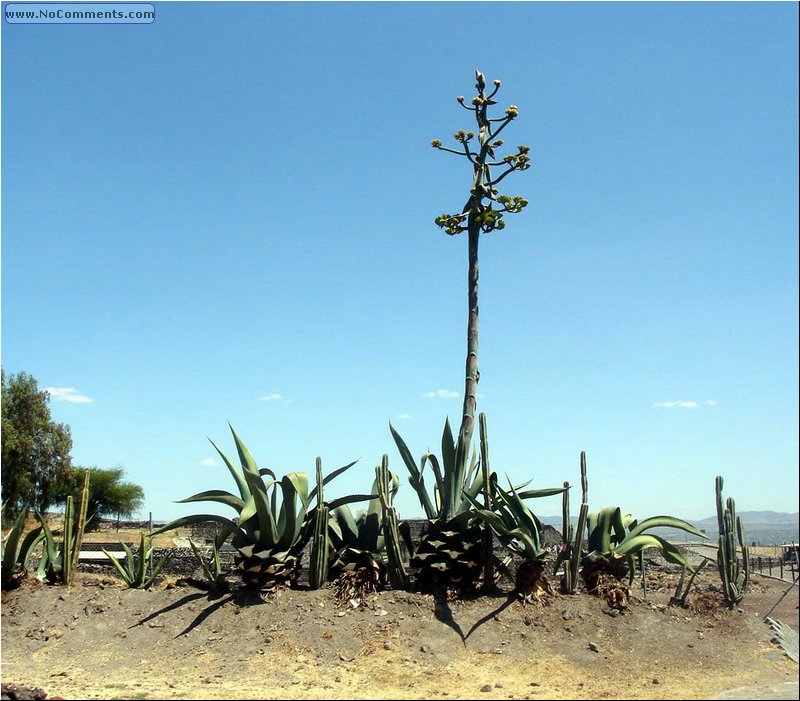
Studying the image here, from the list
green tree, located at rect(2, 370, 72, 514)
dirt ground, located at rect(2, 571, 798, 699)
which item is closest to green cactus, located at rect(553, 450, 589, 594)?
dirt ground, located at rect(2, 571, 798, 699)

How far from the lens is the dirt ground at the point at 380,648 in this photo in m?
7.30

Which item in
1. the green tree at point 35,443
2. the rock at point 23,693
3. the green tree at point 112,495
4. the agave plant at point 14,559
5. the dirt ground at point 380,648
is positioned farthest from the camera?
the green tree at point 112,495

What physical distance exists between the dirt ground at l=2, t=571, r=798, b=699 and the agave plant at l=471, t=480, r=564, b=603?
215mm

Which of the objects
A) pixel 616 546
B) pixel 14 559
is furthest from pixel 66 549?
pixel 616 546

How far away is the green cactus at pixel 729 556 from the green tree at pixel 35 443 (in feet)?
99.3

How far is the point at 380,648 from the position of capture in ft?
26.9

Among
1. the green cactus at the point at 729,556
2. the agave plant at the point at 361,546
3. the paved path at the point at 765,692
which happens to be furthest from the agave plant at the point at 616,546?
the agave plant at the point at 361,546

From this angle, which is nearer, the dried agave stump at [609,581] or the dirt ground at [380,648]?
the dirt ground at [380,648]

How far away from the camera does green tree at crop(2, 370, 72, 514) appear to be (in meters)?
32.5

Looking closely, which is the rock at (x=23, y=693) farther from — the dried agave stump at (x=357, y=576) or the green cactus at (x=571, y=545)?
the green cactus at (x=571, y=545)

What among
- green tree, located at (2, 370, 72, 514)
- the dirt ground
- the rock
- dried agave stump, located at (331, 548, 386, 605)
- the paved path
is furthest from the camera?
green tree, located at (2, 370, 72, 514)

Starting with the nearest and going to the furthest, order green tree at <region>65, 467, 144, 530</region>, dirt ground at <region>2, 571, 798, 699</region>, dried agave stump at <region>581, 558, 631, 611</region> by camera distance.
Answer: dirt ground at <region>2, 571, 798, 699</region> → dried agave stump at <region>581, 558, 631, 611</region> → green tree at <region>65, 467, 144, 530</region>

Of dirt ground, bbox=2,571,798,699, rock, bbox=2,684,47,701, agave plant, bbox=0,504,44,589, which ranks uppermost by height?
agave plant, bbox=0,504,44,589

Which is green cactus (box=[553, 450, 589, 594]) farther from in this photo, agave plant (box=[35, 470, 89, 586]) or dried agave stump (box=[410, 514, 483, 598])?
agave plant (box=[35, 470, 89, 586])
